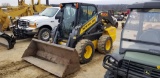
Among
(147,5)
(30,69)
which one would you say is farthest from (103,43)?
(147,5)

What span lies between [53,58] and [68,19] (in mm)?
1866

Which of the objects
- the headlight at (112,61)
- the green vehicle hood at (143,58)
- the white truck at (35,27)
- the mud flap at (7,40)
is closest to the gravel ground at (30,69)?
the mud flap at (7,40)

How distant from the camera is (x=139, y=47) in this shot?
3.55 m

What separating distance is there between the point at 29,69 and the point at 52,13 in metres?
5.57

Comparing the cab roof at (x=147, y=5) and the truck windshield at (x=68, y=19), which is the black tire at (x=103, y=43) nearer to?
the truck windshield at (x=68, y=19)

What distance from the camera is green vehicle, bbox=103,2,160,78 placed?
3.16 meters

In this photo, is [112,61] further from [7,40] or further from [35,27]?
[35,27]

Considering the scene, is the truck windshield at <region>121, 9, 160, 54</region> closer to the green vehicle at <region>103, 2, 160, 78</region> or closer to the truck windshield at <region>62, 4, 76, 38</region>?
the green vehicle at <region>103, 2, 160, 78</region>

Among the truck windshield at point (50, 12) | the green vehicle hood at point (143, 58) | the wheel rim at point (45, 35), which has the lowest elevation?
the wheel rim at point (45, 35)

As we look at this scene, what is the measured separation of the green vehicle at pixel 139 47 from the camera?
3160 mm

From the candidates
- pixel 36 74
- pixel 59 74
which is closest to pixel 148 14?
pixel 59 74

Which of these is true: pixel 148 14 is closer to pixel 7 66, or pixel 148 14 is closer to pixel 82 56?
pixel 82 56

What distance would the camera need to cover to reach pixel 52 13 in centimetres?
1080

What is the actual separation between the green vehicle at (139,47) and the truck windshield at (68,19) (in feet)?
10.9
